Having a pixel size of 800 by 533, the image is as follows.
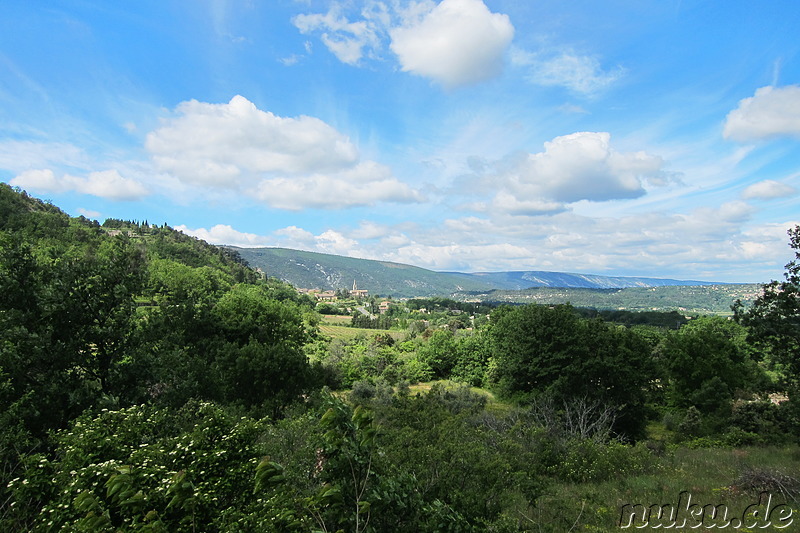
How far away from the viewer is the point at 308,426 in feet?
25.2

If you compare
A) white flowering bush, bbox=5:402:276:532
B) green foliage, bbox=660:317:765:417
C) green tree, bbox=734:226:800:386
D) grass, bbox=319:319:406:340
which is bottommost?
grass, bbox=319:319:406:340

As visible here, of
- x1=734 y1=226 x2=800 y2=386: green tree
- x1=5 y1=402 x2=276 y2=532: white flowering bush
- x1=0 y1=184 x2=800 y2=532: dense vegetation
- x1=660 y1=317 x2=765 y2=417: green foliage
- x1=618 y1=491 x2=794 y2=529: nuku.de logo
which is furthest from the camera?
x1=660 y1=317 x2=765 y2=417: green foliage

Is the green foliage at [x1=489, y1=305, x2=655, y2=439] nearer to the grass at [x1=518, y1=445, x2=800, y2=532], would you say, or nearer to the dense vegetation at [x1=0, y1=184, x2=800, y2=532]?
the dense vegetation at [x1=0, y1=184, x2=800, y2=532]

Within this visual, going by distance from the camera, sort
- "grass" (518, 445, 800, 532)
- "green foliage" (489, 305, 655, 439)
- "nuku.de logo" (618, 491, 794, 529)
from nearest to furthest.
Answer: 1. "nuku.de logo" (618, 491, 794, 529)
2. "grass" (518, 445, 800, 532)
3. "green foliage" (489, 305, 655, 439)

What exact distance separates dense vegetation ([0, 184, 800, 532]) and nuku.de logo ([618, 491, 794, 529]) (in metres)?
0.30

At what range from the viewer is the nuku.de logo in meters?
7.61

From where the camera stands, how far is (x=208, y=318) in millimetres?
23031

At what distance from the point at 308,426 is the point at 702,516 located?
8433mm

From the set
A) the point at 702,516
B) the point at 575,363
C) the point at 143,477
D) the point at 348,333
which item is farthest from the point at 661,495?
the point at 348,333

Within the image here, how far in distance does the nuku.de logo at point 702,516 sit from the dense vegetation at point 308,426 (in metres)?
0.30

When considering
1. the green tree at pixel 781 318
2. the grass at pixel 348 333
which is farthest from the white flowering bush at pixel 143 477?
the grass at pixel 348 333

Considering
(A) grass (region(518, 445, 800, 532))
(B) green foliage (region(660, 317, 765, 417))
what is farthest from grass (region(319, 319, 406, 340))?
(A) grass (region(518, 445, 800, 532))

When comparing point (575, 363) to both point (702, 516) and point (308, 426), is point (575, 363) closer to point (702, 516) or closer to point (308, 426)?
point (702, 516)

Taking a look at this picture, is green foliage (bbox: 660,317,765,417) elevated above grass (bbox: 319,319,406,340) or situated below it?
above
